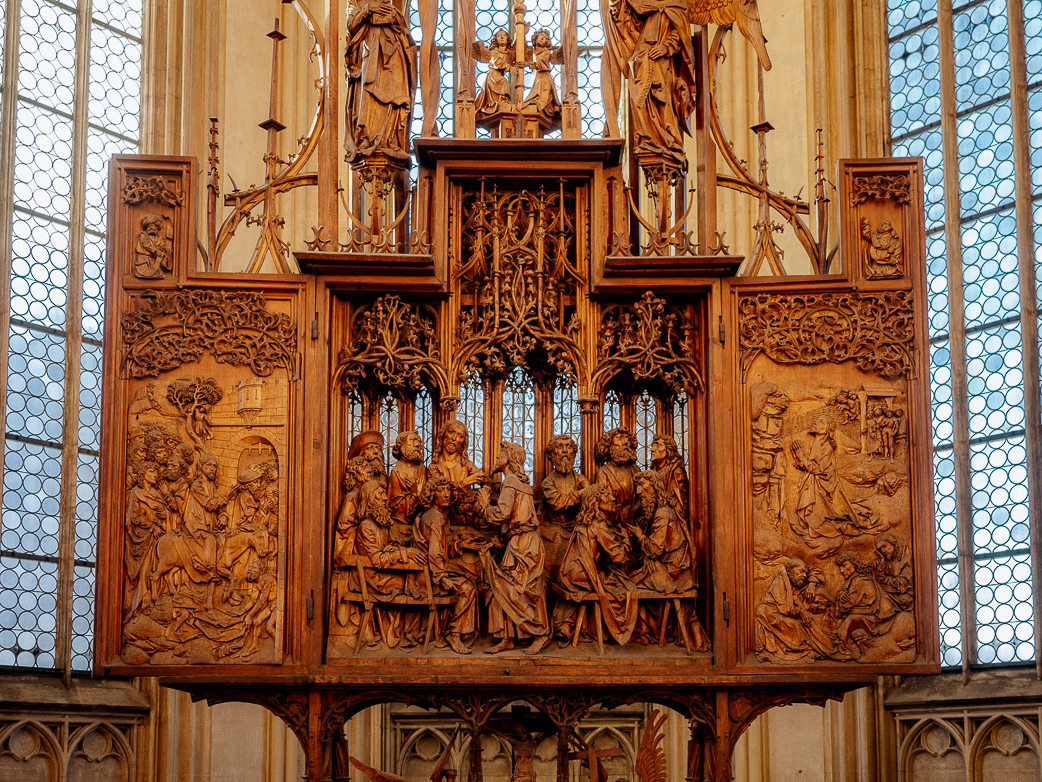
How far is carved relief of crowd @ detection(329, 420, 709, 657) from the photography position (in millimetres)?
10578

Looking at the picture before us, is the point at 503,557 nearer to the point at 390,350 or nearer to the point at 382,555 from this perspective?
the point at 382,555

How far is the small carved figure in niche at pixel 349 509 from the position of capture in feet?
34.9

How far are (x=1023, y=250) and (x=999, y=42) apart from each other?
1.98 m

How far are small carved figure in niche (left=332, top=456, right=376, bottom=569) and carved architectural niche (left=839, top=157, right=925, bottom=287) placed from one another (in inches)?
139

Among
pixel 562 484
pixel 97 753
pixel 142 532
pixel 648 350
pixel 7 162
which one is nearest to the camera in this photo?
pixel 142 532

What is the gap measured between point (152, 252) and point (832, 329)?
4.60 metres

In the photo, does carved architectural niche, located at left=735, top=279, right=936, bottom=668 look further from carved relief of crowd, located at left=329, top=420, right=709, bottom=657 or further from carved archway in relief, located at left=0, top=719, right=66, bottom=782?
carved archway in relief, located at left=0, top=719, right=66, bottom=782

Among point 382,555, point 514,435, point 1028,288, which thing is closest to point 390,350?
point 514,435

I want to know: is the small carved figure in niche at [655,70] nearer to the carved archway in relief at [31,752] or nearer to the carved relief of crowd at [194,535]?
the carved relief of crowd at [194,535]

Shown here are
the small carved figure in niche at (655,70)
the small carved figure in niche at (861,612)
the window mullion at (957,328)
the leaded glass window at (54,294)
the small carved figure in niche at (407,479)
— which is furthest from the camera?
the window mullion at (957,328)

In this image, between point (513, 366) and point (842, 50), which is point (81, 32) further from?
point (842, 50)

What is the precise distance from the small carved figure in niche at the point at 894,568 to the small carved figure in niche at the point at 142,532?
4.65m

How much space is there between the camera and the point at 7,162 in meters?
13.6

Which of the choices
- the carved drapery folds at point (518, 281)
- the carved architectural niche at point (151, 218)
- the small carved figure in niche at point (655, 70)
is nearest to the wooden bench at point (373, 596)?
the carved drapery folds at point (518, 281)
